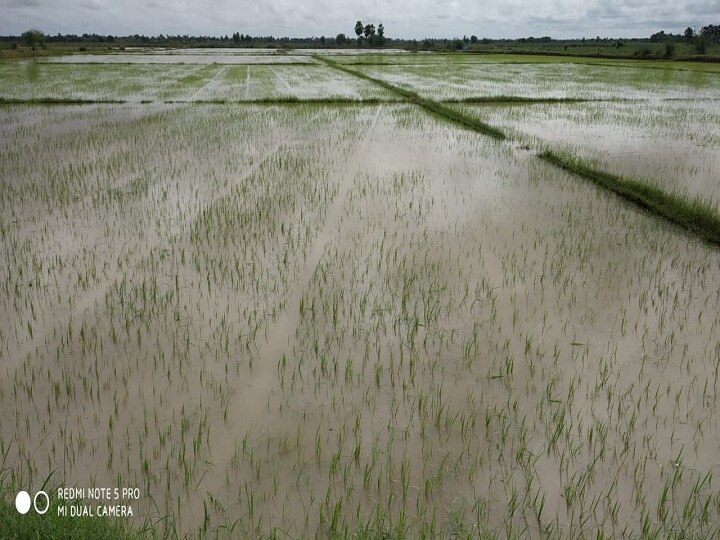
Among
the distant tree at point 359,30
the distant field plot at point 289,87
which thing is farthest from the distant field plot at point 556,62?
the distant tree at point 359,30

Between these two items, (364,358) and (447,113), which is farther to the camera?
(447,113)

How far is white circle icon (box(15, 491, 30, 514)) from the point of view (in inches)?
74.0

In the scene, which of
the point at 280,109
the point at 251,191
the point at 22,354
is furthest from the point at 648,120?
the point at 22,354

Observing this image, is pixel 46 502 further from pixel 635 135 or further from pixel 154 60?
pixel 154 60

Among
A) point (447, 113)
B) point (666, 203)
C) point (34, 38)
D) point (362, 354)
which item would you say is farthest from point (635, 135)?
point (34, 38)

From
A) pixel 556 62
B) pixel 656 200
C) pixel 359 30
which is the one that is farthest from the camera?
pixel 359 30

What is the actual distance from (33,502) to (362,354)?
5.48 ft

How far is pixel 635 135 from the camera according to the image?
9602mm

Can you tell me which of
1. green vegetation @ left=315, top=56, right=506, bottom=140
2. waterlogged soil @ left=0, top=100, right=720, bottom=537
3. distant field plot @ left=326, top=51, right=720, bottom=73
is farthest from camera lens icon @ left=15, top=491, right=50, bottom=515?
distant field plot @ left=326, top=51, right=720, bottom=73

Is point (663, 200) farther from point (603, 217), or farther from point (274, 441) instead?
point (274, 441)

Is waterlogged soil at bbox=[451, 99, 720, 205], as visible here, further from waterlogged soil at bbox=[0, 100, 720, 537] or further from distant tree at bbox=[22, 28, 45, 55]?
distant tree at bbox=[22, 28, 45, 55]

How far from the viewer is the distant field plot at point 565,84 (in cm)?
1577

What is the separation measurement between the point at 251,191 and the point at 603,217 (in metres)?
3.77

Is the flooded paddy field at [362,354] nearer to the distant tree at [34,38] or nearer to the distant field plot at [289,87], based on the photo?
the distant field plot at [289,87]
